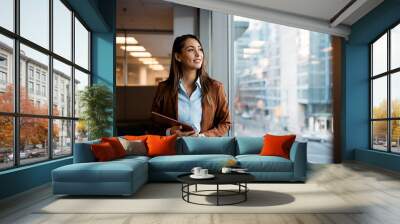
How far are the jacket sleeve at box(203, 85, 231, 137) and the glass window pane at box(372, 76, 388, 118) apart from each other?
11.3 ft

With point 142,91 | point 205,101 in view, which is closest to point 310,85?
point 205,101

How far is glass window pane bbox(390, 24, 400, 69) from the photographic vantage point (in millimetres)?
Answer: 7887

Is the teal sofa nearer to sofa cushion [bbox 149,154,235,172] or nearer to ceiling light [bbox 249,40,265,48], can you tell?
sofa cushion [bbox 149,154,235,172]

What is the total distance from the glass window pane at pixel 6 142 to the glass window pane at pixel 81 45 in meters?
3.11

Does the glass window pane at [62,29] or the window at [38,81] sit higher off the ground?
the glass window pane at [62,29]

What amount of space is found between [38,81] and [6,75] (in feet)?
3.41

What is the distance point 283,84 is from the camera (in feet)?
35.2

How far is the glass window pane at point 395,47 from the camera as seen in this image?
7.89m

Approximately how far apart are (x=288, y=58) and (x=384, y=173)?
4.88 meters

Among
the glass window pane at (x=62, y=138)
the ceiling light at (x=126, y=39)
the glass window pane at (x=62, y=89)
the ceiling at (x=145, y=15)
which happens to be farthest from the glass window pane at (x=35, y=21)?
the ceiling light at (x=126, y=39)

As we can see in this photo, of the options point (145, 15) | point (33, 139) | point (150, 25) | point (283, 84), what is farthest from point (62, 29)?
point (283, 84)

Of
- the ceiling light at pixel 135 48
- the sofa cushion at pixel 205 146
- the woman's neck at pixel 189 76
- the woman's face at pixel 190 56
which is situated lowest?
the sofa cushion at pixel 205 146

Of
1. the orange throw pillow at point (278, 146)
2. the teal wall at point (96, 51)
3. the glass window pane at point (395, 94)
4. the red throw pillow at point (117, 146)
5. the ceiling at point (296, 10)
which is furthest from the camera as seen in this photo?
the glass window pane at point (395, 94)

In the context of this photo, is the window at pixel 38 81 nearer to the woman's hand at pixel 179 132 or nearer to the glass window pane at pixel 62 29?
the glass window pane at pixel 62 29
